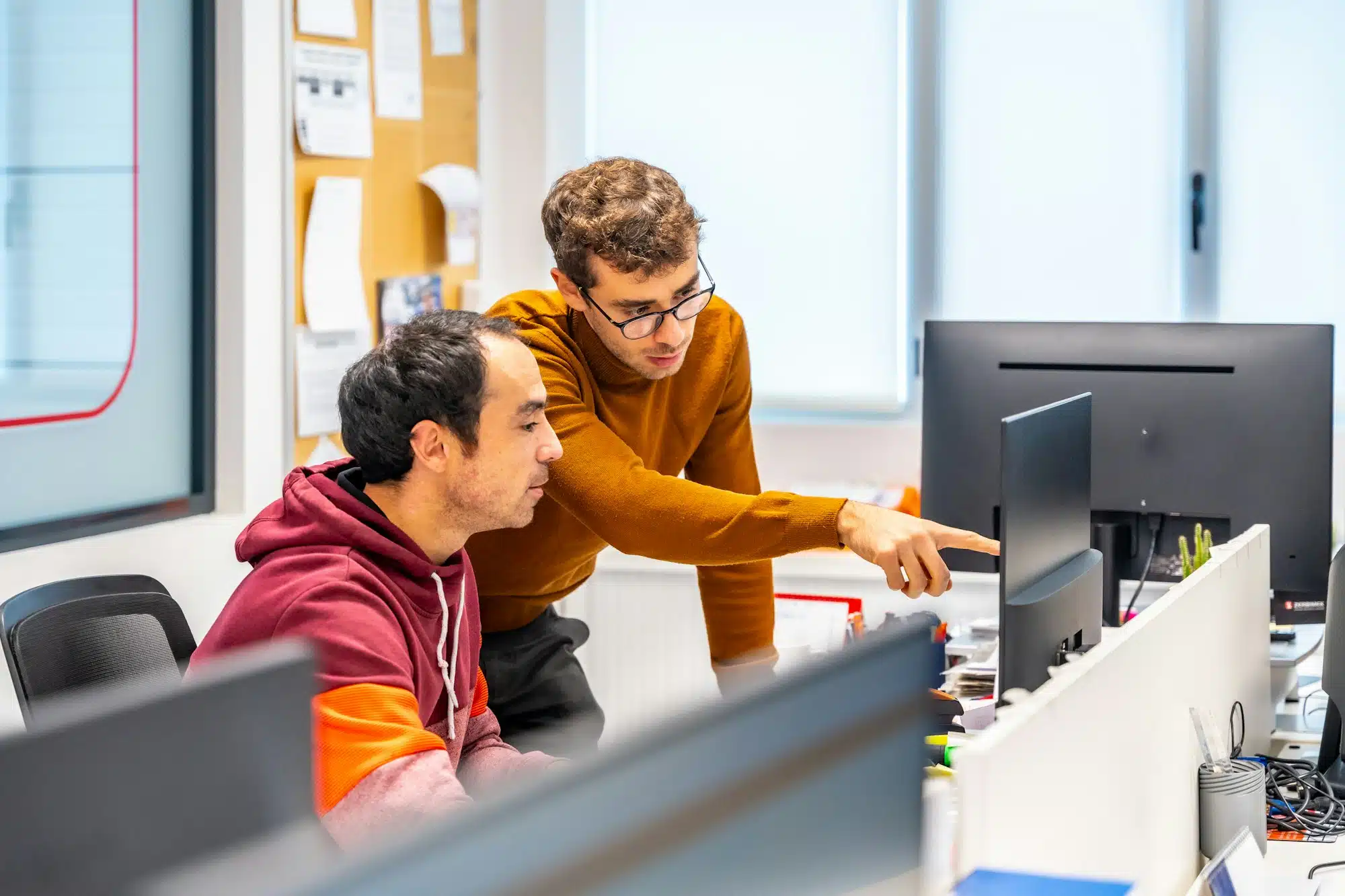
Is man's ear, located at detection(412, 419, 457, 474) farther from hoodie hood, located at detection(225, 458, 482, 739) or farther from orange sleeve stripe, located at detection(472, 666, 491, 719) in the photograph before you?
orange sleeve stripe, located at detection(472, 666, 491, 719)

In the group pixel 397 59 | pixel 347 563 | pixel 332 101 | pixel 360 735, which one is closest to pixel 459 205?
pixel 397 59

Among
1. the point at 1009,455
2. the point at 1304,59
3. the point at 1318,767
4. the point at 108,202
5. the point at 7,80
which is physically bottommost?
the point at 1318,767

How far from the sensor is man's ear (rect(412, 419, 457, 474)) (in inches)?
63.1

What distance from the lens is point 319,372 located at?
Result: 293 centimetres

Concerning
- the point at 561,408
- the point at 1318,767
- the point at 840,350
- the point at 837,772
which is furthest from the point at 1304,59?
the point at 837,772

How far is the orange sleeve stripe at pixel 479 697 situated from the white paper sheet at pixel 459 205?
1.75 meters

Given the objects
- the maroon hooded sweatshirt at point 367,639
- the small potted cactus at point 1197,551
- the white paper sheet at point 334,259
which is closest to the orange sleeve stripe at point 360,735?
the maroon hooded sweatshirt at point 367,639

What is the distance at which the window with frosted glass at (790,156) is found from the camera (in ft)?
12.5

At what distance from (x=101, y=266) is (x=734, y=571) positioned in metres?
1.21

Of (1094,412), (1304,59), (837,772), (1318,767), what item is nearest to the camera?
(837,772)

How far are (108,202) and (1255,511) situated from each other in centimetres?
192

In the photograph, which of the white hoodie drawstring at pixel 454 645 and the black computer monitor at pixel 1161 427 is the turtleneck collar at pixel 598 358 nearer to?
the white hoodie drawstring at pixel 454 645

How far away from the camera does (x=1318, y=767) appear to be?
6.56ft

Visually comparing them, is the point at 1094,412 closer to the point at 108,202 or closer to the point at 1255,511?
the point at 1255,511
